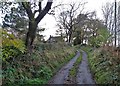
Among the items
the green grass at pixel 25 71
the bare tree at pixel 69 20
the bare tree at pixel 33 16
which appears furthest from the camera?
the bare tree at pixel 69 20

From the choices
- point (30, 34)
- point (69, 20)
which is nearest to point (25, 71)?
point (30, 34)

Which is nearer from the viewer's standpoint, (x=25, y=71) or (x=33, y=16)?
(x=25, y=71)

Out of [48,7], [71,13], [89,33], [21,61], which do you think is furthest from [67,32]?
[21,61]

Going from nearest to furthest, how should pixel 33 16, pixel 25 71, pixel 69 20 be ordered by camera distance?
pixel 25 71
pixel 33 16
pixel 69 20

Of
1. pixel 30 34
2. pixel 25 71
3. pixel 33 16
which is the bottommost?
pixel 25 71

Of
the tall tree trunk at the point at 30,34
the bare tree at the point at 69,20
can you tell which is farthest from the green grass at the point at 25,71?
the bare tree at the point at 69,20

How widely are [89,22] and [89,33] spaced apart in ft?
17.3

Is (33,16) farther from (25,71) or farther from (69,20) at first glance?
(69,20)

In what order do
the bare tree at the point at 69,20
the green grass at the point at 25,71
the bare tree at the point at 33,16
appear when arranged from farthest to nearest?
1. the bare tree at the point at 69,20
2. the bare tree at the point at 33,16
3. the green grass at the point at 25,71

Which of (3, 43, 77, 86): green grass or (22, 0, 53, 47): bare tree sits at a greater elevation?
(22, 0, 53, 47): bare tree

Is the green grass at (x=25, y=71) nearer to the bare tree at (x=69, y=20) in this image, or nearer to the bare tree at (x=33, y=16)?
the bare tree at (x=33, y=16)

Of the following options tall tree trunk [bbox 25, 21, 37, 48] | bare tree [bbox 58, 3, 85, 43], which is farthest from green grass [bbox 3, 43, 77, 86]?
bare tree [bbox 58, 3, 85, 43]

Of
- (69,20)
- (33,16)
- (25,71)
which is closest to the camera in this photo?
(25,71)

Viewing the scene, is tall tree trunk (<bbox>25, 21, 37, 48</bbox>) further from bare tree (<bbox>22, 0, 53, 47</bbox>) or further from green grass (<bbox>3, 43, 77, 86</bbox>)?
green grass (<bbox>3, 43, 77, 86</bbox>)
